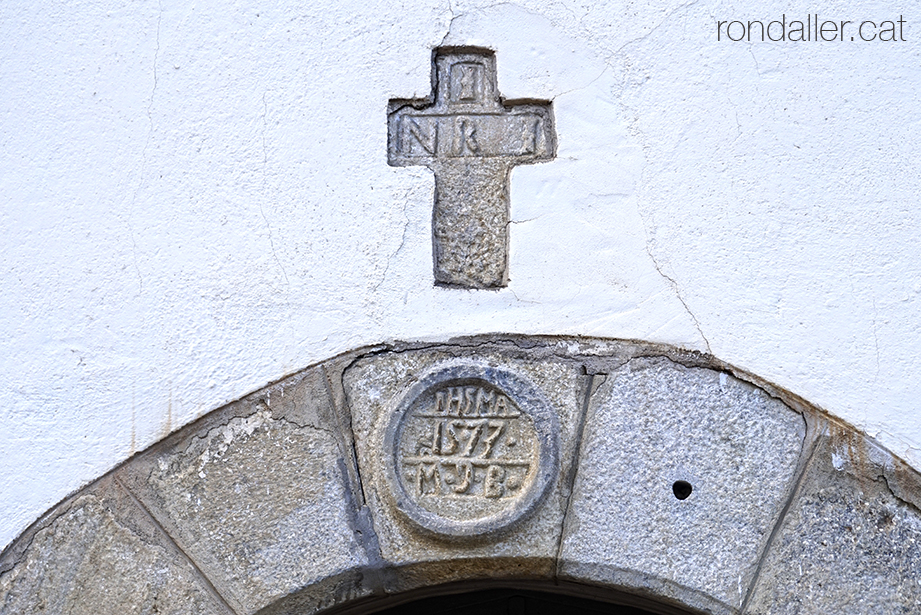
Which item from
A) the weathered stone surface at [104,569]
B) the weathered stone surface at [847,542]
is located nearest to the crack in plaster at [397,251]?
the weathered stone surface at [104,569]

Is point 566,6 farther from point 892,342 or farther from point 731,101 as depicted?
point 892,342

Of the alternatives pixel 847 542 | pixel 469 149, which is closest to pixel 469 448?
pixel 469 149

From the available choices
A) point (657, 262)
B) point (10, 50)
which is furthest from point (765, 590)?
point (10, 50)

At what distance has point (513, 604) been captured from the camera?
6.79ft

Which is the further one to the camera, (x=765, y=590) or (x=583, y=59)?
(x=583, y=59)

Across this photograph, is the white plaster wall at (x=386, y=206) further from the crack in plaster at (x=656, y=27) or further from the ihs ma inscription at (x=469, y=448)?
the ihs ma inscription at (x=469, y=448)

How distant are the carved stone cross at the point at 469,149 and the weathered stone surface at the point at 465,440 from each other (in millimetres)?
162

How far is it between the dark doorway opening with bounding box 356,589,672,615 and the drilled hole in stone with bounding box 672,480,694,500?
641 mm

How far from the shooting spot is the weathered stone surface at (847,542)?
1.43 metres

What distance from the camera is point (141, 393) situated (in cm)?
152

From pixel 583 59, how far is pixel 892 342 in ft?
2.35

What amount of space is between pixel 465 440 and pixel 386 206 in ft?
1.41

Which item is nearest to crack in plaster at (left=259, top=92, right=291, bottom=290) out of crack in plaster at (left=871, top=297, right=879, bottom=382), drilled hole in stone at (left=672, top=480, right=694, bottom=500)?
drilled hole in stone at (left=672, top=480, right=694, bottom=500)

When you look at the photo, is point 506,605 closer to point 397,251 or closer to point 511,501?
point 511,501
